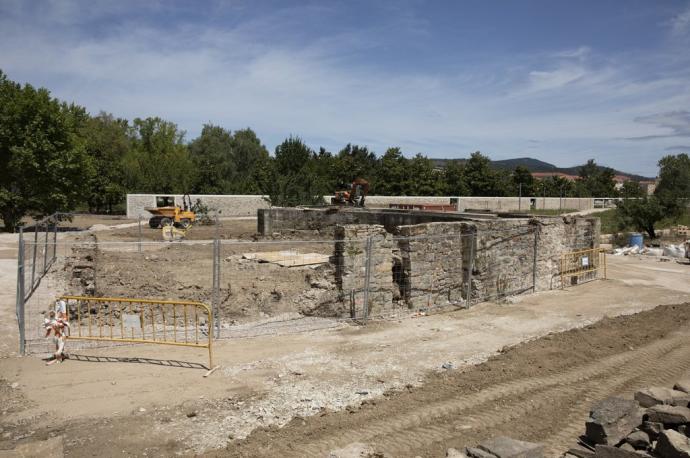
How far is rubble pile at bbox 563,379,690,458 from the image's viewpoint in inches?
191

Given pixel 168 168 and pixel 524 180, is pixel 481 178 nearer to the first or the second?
pixel 524 180

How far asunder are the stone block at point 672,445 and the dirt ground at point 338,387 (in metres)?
1.06

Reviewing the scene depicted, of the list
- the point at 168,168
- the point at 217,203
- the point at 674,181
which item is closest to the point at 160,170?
the point at 168,168

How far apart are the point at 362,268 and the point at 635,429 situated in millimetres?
6709

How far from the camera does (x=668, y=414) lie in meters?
5.43

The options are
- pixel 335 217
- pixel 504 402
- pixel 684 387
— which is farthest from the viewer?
pixel 335 217

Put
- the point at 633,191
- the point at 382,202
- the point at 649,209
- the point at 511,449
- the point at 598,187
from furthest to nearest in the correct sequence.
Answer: the point at 598,187 < the point at 633,191 < the point at 382,202 < the point at 649,209 < the point at 511,449

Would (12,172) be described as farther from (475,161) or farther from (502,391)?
(475,161)

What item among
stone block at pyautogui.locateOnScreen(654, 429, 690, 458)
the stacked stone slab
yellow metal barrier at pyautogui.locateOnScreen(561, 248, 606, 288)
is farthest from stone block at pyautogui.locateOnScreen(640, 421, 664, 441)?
yellow metal barrier at pyautogui.locateOnScreen(561, 248, 606, 288)

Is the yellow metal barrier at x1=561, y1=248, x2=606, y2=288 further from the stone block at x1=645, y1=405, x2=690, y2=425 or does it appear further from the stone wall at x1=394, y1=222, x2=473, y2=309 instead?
the stone block at x1=645, y1=405, x2=690, y2=425

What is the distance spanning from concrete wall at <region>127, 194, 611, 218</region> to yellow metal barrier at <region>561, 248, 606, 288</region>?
23.1 metres

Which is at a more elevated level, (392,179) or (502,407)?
(392,179)

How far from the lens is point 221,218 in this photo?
37.5 metres

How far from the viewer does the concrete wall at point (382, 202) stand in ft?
119
